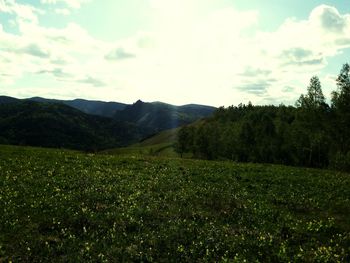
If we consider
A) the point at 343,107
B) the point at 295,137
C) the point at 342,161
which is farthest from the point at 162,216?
the point at 295,137

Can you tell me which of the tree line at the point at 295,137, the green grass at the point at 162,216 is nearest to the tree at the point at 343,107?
the tree line at the point at 295,137

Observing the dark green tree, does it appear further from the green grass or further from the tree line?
the green grass

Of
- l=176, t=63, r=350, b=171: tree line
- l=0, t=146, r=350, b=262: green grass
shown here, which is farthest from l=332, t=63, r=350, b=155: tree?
l=0, t=146, r=350, b=262: green grass

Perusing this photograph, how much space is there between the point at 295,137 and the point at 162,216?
9161cm

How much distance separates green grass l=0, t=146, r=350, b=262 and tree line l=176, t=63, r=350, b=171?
49.5 meters

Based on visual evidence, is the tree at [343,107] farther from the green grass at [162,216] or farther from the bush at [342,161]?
the green grass at [162,216]

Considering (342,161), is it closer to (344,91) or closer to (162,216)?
(344,91)

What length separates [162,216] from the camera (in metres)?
22.0

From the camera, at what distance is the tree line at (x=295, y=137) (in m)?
81.1

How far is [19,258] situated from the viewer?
1576 centimetres

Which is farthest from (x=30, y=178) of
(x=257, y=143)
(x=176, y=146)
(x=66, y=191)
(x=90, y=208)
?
(x=176, y=146)

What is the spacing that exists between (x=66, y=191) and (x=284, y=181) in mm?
20087

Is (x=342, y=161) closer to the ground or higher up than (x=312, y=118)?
closer to the ground

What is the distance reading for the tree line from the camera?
81.1 m
